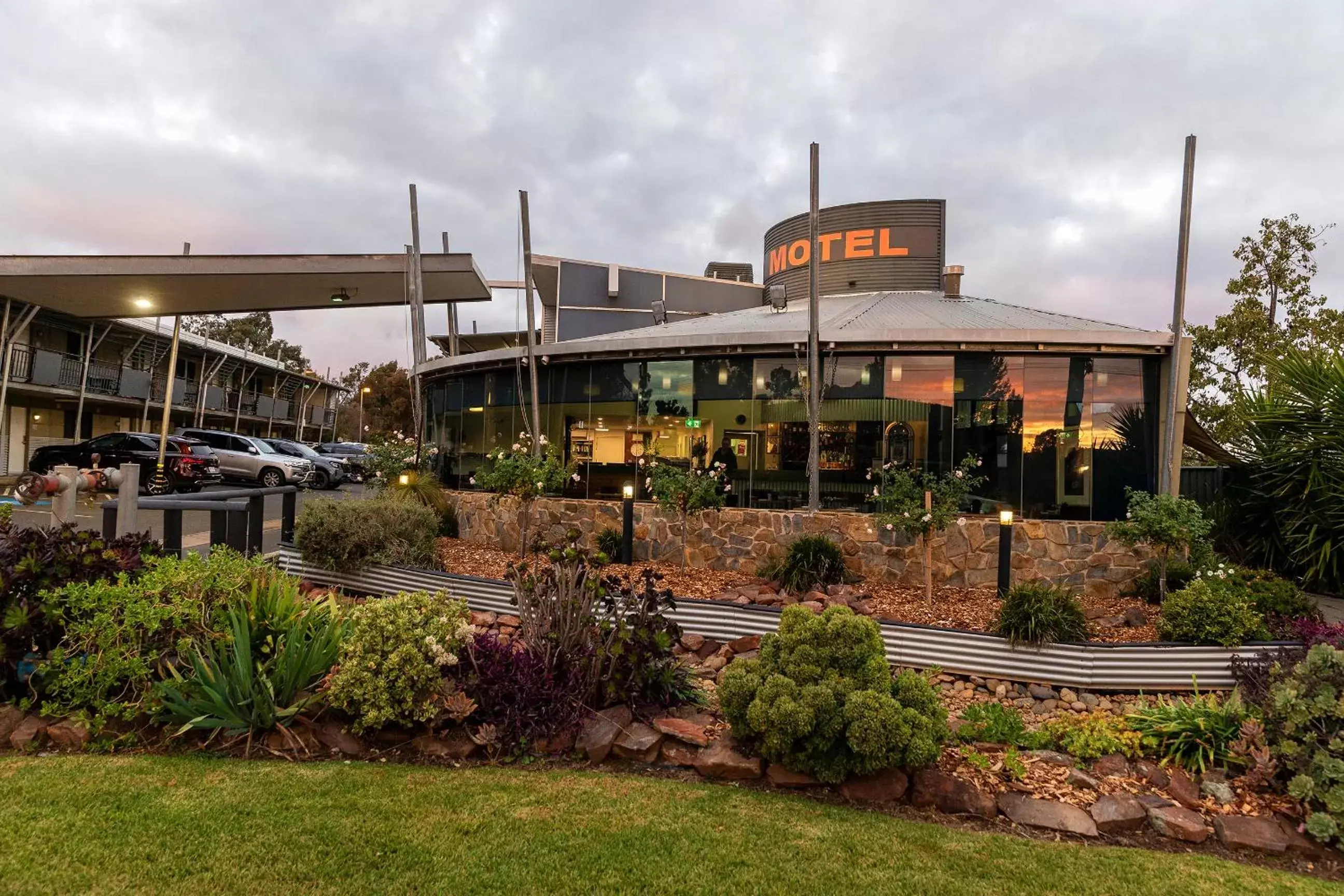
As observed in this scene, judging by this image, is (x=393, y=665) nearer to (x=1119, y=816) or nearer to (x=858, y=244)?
(x=1119, y=816)

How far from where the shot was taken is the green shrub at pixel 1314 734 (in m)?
3.43

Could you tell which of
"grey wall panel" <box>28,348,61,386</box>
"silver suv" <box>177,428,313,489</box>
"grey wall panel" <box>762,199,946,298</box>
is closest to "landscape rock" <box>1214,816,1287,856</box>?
"grey wall panel" <box>762,199,946,298</box>

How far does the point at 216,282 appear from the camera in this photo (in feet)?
41.1

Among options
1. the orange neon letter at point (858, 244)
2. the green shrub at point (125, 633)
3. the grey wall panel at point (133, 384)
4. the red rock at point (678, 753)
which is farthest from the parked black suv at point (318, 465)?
the red rock at point (678, 753)

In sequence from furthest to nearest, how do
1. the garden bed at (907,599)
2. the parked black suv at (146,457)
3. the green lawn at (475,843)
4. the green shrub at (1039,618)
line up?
the parked black suv at (146,457), the garden bed at (907,599), the green shrub at (1039,618), the green lawn at (475,843)

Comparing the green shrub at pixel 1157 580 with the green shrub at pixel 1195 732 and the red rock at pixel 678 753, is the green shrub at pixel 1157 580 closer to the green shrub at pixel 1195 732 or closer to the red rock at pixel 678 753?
the green shrub at pixel 1195 732

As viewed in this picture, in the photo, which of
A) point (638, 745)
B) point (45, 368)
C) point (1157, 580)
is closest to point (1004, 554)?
point (1157, 580)

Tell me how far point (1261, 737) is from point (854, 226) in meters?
14.0

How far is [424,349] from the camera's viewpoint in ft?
47.8

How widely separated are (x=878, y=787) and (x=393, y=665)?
9.41 ft

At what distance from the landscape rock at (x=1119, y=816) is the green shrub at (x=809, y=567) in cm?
450

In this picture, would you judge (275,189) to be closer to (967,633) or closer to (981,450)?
(981,450)

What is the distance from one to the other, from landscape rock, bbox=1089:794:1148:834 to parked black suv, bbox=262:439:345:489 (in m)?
23.0

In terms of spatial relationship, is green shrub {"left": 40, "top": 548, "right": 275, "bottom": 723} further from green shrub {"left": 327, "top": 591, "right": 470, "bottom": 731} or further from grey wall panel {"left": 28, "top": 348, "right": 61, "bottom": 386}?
grey wall panel {"left": 28, "top": 348, "right": 61, "bottom": 386}
